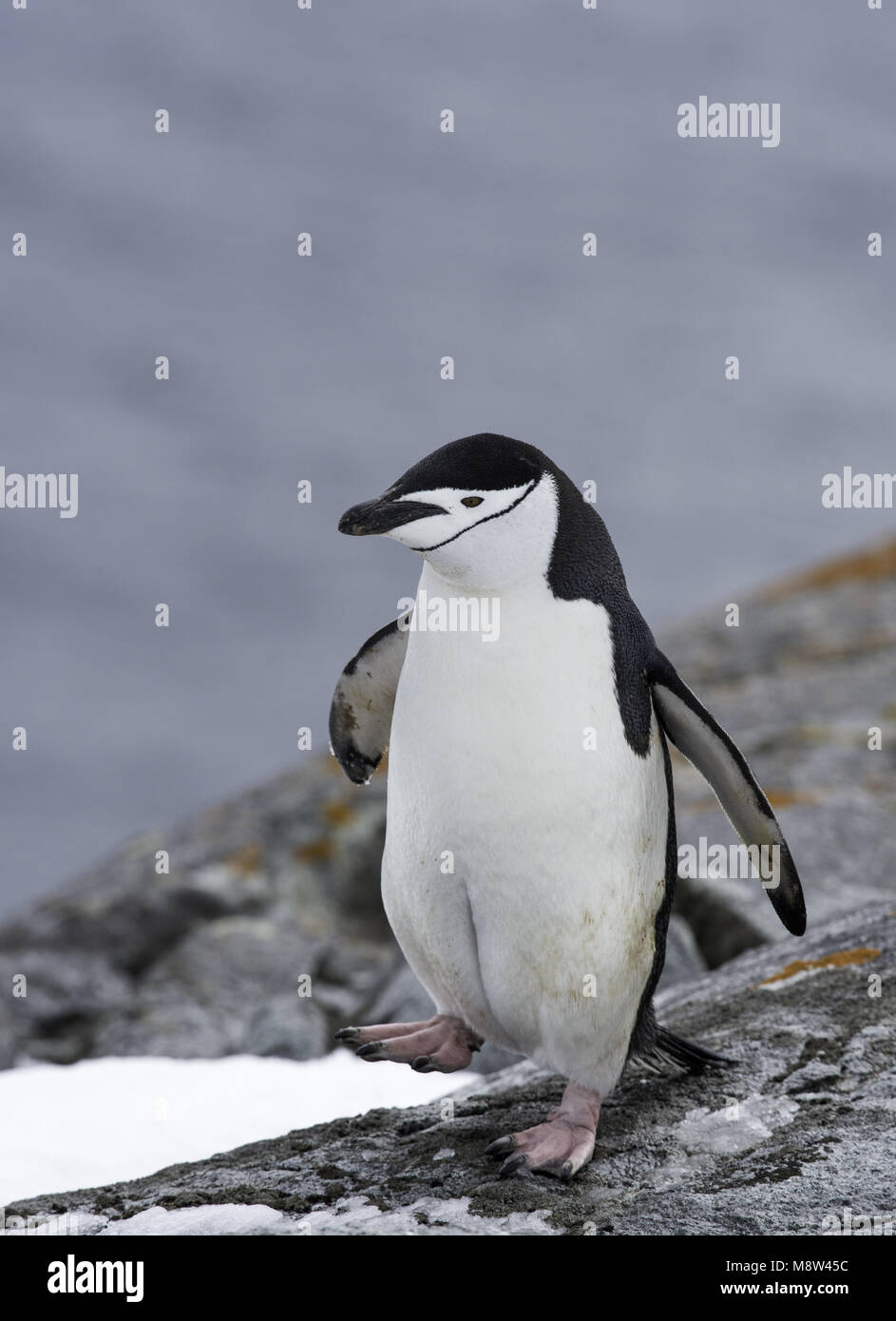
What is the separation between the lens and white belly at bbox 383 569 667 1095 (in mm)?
3098

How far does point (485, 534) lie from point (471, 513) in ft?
0.18

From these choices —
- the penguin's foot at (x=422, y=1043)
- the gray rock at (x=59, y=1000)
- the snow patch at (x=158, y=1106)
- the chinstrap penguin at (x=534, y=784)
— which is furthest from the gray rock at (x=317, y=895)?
the chinstrap penguin at (x=534, y=784)

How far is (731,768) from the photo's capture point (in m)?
3.41

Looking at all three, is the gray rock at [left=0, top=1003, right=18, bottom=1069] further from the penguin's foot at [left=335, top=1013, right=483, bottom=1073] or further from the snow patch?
the penguin's foot at [left=335, top=1013, right=483, bottom=1073]

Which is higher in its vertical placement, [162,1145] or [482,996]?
[482,996]

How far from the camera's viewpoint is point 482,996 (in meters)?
3.34

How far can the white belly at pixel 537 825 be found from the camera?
3098 mm

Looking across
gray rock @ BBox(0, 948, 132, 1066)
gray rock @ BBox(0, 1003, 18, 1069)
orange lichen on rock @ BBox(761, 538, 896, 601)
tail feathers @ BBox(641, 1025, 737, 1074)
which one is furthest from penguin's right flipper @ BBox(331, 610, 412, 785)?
orange lichen on rock @ BBox(761, 538, 896, 601)

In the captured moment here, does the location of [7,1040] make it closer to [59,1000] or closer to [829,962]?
[59,1000]

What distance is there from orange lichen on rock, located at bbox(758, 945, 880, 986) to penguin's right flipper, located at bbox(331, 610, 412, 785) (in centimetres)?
139
